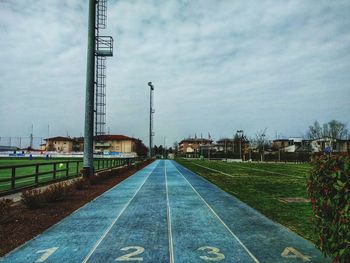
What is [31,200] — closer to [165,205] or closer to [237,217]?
[165,205]

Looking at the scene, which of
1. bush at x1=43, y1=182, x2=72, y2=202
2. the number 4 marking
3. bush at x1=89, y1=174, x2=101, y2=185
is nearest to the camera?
the number 4 marking

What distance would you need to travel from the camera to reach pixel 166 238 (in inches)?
270

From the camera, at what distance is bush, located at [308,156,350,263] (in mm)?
3885

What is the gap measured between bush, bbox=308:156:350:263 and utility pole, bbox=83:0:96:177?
15.0 metres

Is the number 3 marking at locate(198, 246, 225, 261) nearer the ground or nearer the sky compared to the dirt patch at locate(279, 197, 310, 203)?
nearer the sky

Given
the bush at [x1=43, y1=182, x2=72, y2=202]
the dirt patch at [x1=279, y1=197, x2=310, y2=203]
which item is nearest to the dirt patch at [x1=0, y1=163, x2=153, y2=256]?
the bush at [x1=43, y1=182, x2=72, y2=202]

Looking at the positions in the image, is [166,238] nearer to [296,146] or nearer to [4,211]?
[4,211]

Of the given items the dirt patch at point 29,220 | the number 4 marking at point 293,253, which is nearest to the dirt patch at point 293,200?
the number 4 marking at point 293,253

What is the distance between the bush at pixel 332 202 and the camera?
388 centimetres

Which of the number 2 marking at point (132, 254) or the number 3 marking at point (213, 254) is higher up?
the number 2 marking at point (132, 254)

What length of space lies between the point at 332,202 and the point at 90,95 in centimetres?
1587

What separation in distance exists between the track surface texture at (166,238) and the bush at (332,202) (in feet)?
4.05

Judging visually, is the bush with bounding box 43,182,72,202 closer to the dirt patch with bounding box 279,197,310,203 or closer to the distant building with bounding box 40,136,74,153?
the dirt patch with bounding box 279,197,310,203

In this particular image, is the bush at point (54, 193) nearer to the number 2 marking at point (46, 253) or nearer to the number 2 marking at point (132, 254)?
the number 2 marking at point (46, 253)
